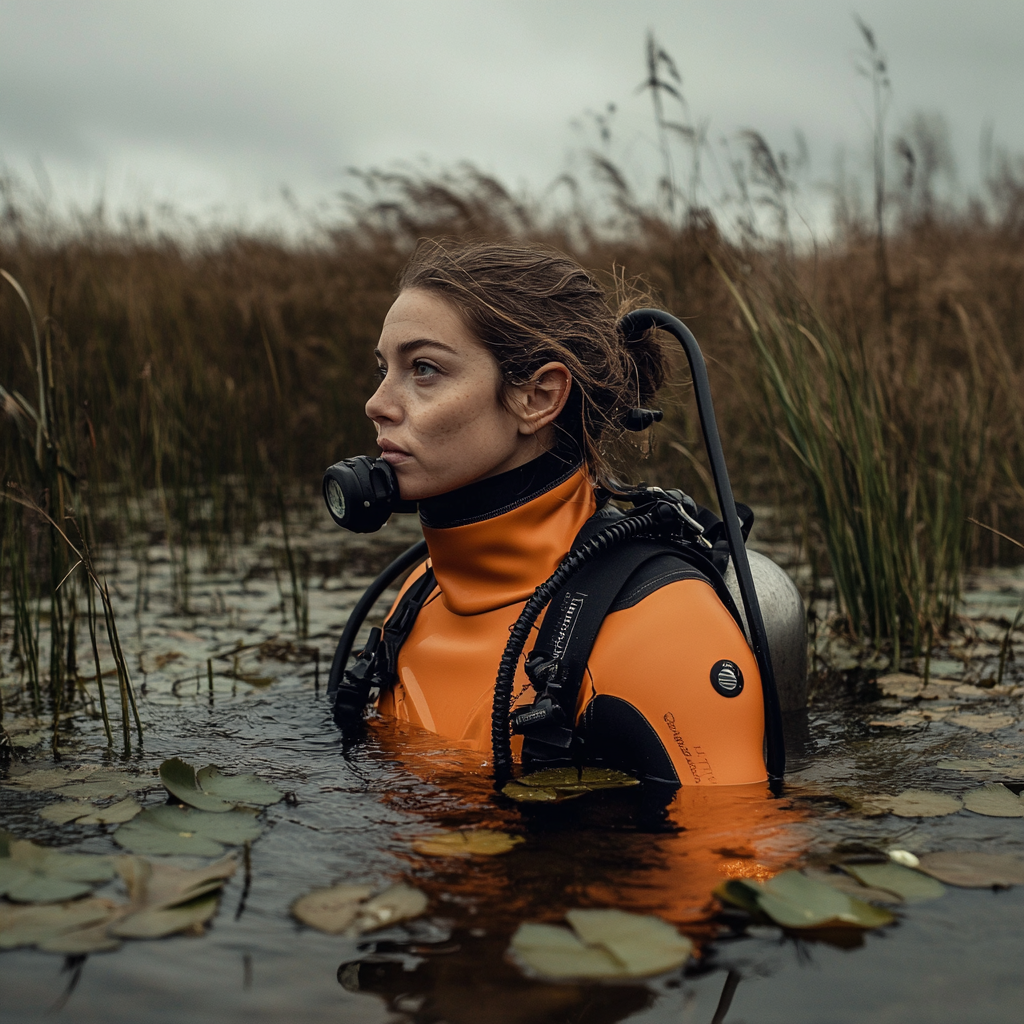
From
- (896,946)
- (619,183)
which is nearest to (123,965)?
(896,946)

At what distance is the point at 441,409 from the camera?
2271 millimetres

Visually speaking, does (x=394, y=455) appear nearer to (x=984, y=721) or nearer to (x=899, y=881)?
(x=899, y=881)

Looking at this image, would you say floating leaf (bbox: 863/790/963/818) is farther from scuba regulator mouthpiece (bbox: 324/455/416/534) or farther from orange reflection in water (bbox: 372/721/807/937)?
scuba regulator mouthpiece (bbox: 324/455/416/534)

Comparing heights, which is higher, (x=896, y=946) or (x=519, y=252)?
(x=519, y=252)

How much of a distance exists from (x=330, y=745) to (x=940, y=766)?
4.56ft

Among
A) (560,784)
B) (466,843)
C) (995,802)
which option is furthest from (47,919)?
(995,802)

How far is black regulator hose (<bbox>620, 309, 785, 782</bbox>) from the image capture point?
6.90ft

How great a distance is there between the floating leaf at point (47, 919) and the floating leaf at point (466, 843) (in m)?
0.52

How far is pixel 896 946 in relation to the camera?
5.23 feet

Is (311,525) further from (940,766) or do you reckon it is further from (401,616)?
(940,766)

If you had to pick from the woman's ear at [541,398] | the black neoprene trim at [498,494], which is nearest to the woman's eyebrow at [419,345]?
the woman's ear at [541,398]

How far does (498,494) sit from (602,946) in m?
1.06

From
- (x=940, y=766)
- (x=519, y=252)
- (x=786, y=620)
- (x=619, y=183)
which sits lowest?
(x=940, y=766)

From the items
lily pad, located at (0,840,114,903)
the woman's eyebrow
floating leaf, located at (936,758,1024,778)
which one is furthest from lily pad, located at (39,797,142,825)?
floating leaf, located at (936,758,1024,778)
